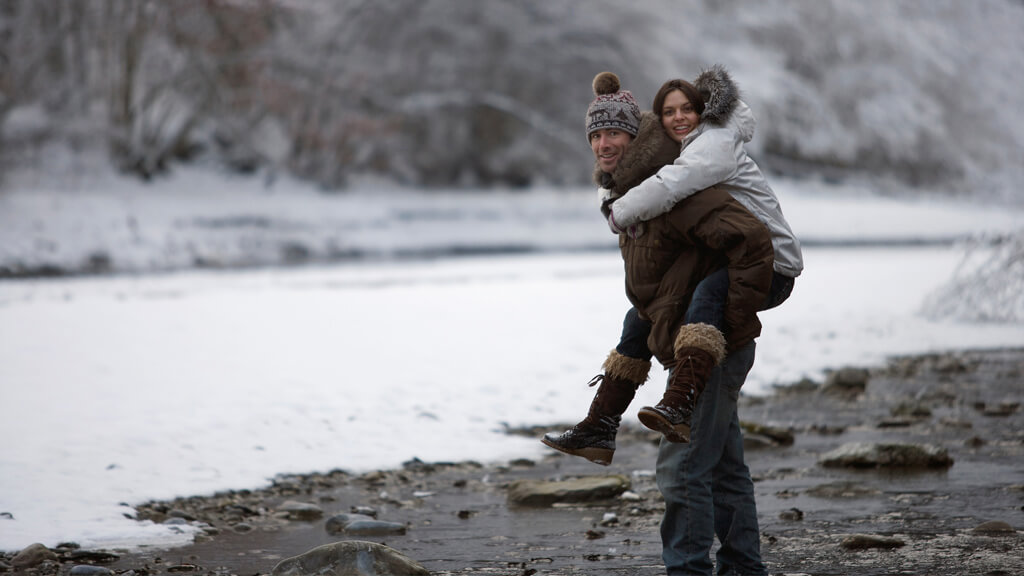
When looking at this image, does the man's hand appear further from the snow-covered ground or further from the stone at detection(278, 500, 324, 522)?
the snow-covered ground

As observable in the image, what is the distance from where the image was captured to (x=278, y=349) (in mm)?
10219

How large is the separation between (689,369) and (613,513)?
74.4 inches

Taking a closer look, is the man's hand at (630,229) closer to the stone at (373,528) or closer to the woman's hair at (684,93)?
the woman's hair at (684,93)

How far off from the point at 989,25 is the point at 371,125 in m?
39.0

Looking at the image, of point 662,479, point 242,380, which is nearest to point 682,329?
point 662,479

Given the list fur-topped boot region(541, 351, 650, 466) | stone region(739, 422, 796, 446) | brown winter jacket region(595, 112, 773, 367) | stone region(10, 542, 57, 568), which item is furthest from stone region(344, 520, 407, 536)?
stone region(739, 422, 796, 446)

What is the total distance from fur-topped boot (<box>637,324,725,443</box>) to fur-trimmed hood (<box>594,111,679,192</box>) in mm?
563

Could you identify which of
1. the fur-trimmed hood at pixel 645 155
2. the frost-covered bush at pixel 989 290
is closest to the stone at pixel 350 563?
the fur-trimmed hood at pixel 645 155

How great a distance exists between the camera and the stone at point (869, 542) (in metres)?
4.50

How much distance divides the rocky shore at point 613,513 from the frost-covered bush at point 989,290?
5043 millimetres

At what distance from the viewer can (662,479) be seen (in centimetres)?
392

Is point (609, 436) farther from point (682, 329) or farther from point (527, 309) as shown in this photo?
point (527, 309)

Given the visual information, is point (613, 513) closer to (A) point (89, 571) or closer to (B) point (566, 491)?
(B) point (566, 491)

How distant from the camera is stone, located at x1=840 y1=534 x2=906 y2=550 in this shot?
4504 mm
